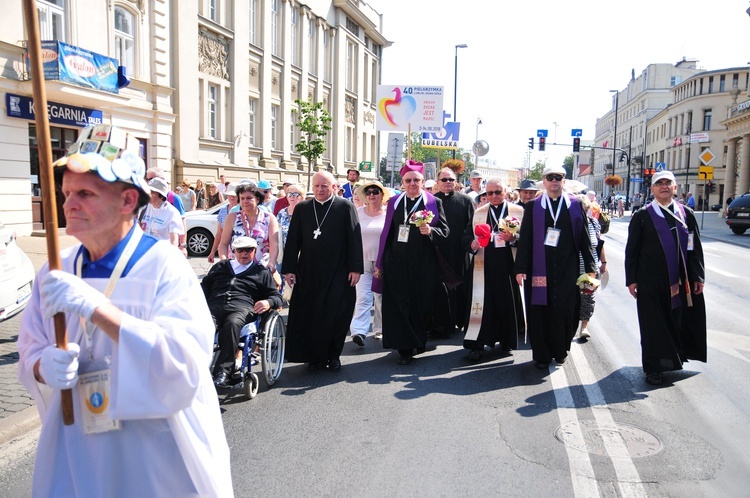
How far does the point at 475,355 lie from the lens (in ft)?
23.1

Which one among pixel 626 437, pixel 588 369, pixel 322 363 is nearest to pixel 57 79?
pixel 322 363

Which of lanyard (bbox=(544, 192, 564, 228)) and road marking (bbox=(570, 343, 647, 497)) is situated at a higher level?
lanyard (bbox=(544, 192, 564, 228))

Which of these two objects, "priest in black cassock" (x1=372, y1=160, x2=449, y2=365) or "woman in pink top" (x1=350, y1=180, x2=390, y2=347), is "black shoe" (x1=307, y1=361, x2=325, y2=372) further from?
"woman in pink top" (x1=350, y1=180, x2=390, y2=347)

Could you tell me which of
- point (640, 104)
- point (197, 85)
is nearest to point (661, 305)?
point (197, 85)

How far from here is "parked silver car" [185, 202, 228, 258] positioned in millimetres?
15977

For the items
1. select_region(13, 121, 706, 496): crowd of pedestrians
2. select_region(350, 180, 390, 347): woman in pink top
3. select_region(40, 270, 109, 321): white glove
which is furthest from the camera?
select_region(350, 180, 390, 347): woman in pink top

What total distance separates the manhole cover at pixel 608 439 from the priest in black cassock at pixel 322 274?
254 cm

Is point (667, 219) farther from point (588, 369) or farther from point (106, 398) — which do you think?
point (106, 398)

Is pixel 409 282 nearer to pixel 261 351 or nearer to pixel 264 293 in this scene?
pixel 264 293

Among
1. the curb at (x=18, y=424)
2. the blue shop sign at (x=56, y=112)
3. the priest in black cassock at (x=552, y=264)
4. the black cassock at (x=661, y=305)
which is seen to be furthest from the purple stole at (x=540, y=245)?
the blue shop sign at (x=56, y=112)

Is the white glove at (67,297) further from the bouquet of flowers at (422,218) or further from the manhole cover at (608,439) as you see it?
the bouquet of flowers at (422,218)

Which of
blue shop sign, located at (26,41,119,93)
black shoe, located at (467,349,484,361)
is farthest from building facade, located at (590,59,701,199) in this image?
black shoe, located at (467,349,484,361)

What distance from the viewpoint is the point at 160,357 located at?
196 centimetres

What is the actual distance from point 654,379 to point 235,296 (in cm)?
402
